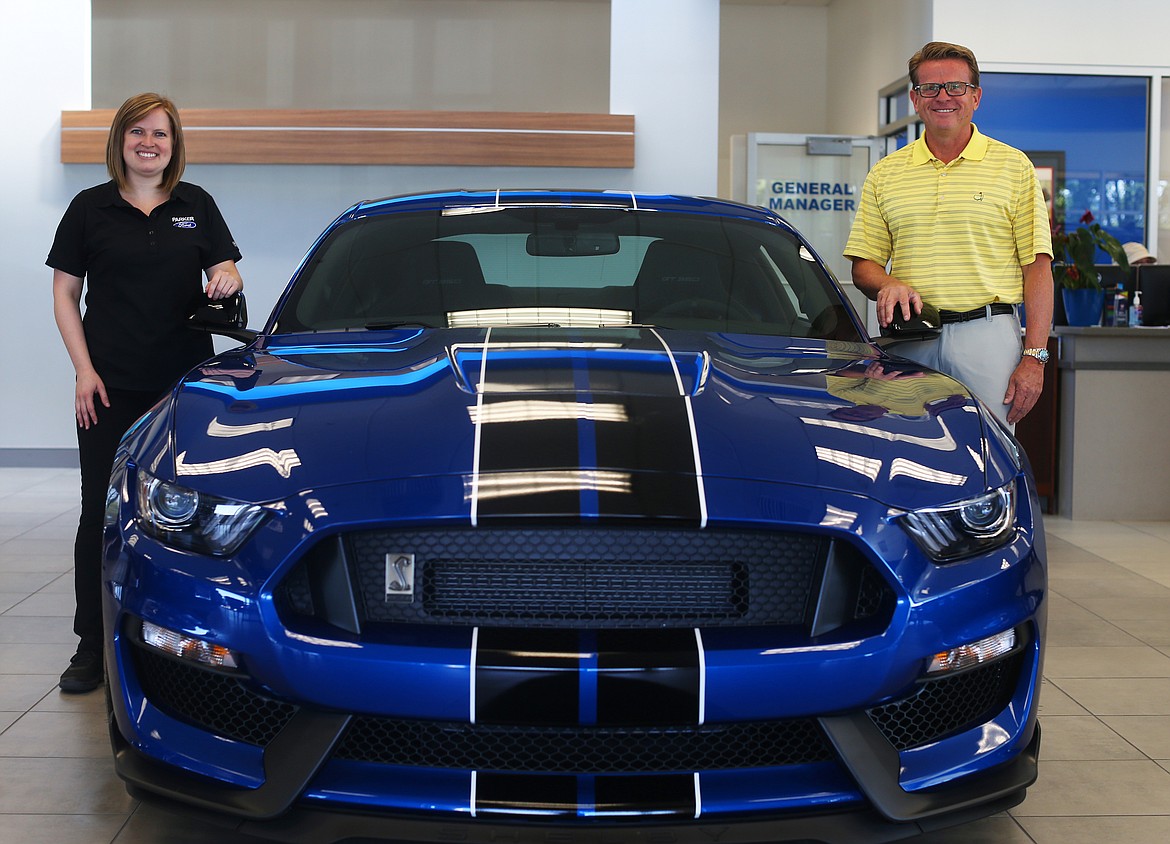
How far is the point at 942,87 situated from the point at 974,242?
379 mm

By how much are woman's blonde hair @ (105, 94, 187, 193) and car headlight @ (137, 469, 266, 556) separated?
1.40 meters

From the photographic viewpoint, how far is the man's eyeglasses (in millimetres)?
2869

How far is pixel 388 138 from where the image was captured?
20.5 ft

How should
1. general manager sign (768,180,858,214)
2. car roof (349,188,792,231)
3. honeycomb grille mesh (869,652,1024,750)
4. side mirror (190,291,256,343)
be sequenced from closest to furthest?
honeycomb grille mesh (869,652,1024,750) < side mirror (190,291,256,343) < car roof (349,188,792,231) < general manager sign (768,180,858,214)

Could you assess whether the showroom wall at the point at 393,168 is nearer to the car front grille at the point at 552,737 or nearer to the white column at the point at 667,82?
the white column at the point at 667,82

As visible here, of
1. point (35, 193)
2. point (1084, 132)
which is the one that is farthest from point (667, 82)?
point (35, 193)

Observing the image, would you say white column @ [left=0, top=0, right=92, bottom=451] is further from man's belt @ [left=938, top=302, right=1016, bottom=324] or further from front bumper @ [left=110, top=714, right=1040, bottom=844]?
front bumper @ [left=110, top=714, right=1040, bottom=844]

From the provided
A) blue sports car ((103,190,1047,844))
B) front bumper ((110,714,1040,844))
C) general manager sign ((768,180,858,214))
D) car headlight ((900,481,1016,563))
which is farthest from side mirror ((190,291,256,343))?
general manager sign ((768,180,858,214))

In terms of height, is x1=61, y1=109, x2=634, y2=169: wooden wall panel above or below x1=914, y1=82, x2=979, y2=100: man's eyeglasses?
above

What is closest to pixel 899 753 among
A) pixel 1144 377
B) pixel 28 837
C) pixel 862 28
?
pixel 28 837

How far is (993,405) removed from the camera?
9.57 feet

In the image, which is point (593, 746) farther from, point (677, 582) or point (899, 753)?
point (899, 753)

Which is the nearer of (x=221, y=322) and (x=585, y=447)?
(x=585, y=447)

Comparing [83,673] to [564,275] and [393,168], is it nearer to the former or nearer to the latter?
[564,275]
